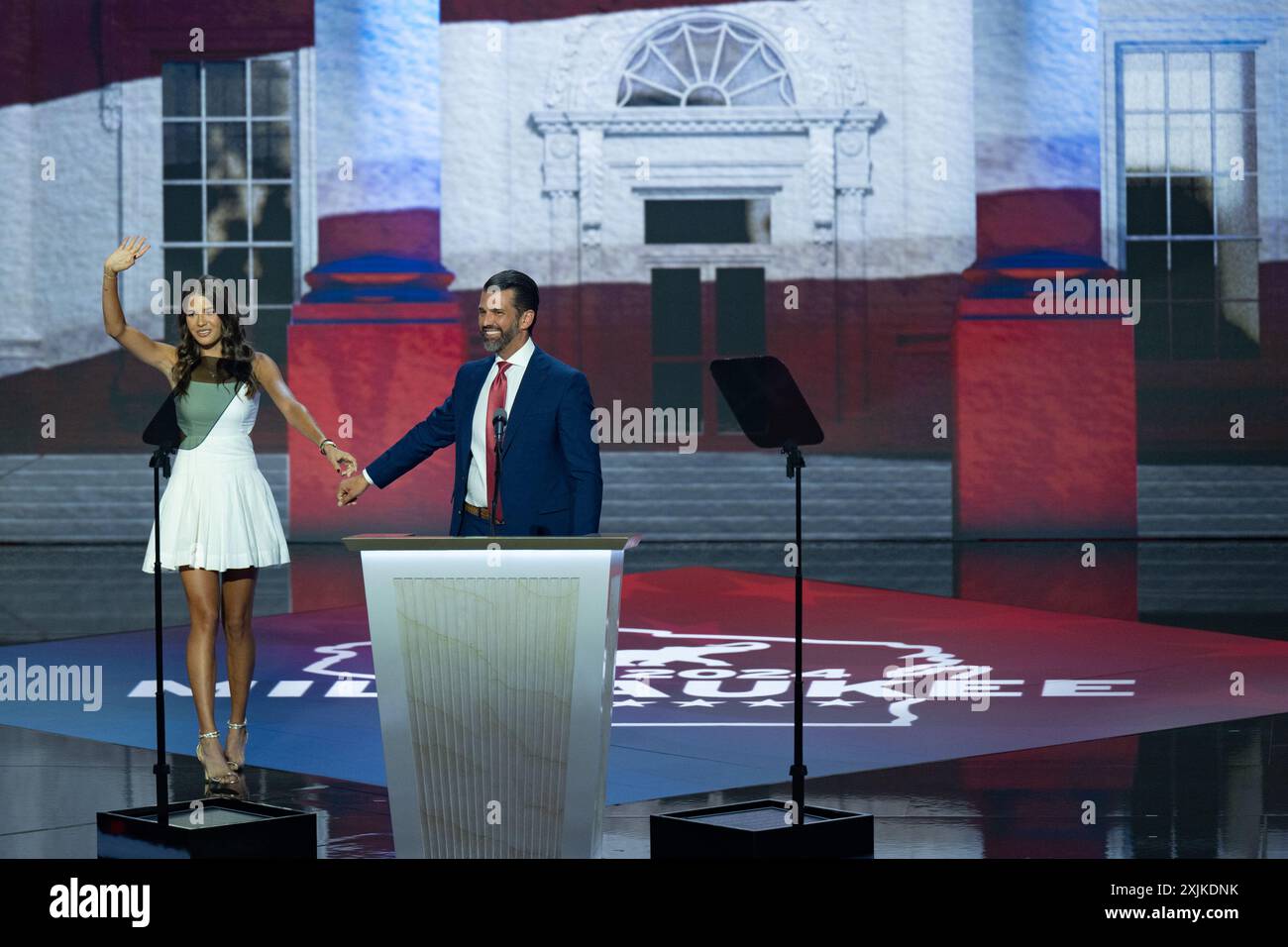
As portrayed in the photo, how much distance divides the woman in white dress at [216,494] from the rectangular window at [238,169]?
10833mm

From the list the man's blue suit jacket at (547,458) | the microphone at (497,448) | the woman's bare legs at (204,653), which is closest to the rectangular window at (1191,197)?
the woman's bare legs at (204,653)

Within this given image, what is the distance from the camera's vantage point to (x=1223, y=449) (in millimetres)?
14602

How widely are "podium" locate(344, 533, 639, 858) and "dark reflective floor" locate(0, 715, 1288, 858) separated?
1.83ft

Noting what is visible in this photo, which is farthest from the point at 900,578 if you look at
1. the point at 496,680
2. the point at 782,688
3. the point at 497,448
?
the point at 496,680

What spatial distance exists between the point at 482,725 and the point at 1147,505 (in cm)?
1124

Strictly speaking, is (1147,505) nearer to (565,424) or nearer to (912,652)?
(912,652)

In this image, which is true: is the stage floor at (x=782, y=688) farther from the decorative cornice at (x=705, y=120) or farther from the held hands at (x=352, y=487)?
the decorative cornice at (x=705, y=120)

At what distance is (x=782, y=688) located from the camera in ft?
22.1

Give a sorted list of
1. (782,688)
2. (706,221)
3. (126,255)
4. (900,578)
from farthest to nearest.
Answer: (706,221) < (900,578) < (782,688) < (126,255)

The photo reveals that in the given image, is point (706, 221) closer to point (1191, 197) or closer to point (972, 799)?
point (1191, 197)

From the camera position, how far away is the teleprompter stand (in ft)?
11.9

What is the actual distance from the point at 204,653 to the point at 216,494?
0.44m

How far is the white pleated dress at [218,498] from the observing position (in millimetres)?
4836

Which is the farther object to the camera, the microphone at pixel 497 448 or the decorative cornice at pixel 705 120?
the decorative cornice at pixel 705 120
